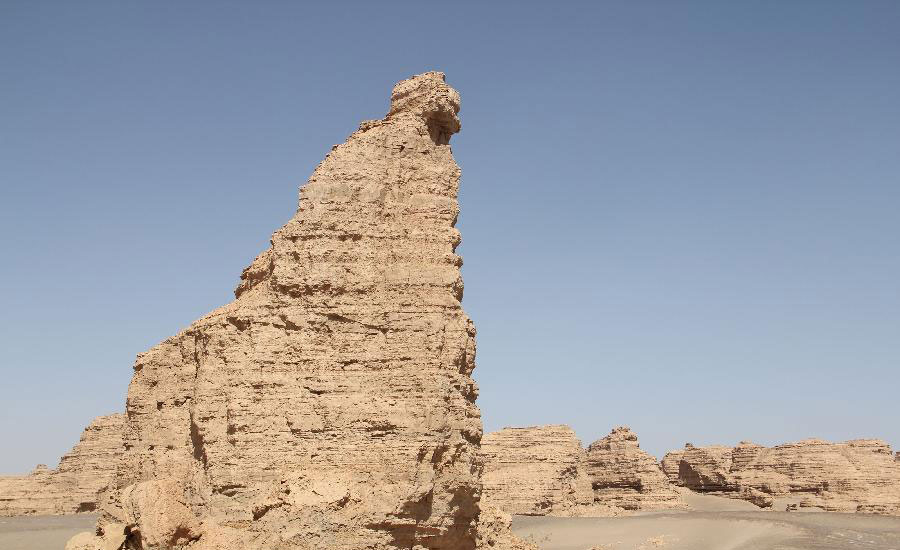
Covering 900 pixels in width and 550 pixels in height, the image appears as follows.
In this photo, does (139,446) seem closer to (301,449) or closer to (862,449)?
(301,449)

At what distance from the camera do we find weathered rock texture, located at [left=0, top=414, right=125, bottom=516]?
185ft

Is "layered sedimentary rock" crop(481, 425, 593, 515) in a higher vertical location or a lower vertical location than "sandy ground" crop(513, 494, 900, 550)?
higher

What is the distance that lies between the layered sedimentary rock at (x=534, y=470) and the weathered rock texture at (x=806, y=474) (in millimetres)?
11263

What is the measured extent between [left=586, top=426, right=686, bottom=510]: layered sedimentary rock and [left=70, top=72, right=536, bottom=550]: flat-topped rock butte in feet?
120

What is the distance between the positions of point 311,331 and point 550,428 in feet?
122

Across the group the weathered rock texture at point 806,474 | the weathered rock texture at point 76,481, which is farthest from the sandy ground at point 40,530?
the weathered rock texture at point 806,474

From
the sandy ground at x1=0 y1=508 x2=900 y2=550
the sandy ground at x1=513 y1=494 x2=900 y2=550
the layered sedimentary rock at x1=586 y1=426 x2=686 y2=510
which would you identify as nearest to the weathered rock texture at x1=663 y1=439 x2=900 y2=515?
the sandy ground at x1=513 y1=494 x2=900 y2=550

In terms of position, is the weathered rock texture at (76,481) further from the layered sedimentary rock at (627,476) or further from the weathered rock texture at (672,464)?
the weathered rock texture at (672,464)

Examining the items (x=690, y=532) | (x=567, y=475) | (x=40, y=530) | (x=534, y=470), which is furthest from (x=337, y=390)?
(x=567, y=475)

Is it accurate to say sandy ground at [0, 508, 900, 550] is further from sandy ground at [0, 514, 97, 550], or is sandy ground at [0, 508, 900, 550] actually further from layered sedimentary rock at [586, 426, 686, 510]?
layered sedimentary rock at [586, 426, 686, 510]

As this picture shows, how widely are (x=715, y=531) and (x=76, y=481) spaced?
4274cm

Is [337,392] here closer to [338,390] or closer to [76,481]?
[338,390]

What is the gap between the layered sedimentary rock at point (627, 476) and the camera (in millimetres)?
50406

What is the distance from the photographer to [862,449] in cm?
5184
